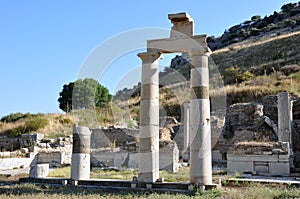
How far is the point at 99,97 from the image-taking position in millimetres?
45688

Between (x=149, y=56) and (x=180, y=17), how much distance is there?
1.60 m

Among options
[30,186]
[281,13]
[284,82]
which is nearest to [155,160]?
[30,186]

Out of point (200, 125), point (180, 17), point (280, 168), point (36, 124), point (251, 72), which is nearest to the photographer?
point (200, 125)

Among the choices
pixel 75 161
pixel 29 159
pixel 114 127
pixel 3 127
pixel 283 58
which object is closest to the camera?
pixel 75 161

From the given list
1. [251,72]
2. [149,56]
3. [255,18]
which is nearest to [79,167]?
[149,56]

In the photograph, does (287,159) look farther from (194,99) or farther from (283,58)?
(283,58)

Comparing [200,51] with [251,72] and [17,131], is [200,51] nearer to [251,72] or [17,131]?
[17,131]

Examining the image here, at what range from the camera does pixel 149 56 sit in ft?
36.1

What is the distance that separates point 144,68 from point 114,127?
14.4m

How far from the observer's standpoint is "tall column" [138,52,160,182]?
1050cm

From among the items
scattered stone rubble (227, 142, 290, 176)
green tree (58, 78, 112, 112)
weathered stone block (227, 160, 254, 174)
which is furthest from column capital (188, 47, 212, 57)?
green tree (58, 78, 112, 112)

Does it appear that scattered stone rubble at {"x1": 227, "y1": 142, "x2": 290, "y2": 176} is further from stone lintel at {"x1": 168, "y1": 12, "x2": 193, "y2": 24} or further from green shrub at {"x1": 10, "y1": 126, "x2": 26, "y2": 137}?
green shrub at {"x1": 10, "y1": 126, "x2": 26, "y2": 137}

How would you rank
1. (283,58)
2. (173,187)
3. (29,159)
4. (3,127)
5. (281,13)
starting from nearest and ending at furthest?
(173,187) → (29,159) → (3,127) → (283,58) → (281,13)

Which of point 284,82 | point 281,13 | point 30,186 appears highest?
point 281,13
